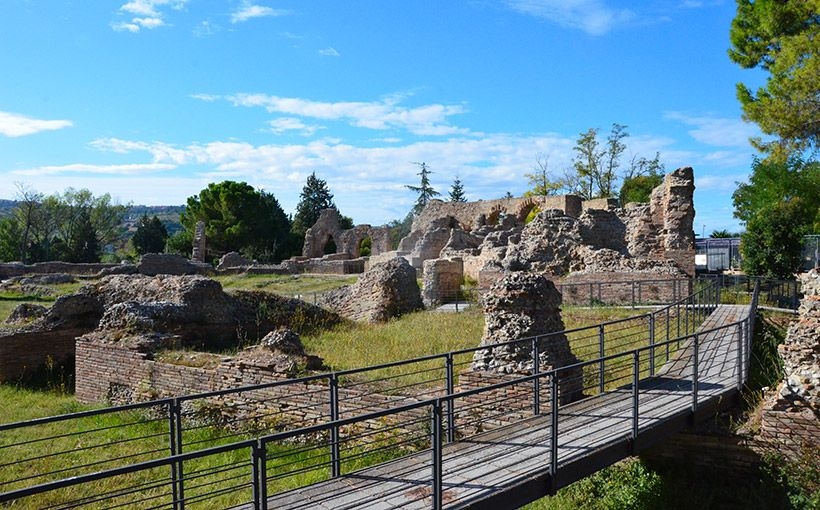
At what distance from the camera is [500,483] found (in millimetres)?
4926

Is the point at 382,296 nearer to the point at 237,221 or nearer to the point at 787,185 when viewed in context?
the point at 787,185

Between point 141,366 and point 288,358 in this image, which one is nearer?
point 288,358

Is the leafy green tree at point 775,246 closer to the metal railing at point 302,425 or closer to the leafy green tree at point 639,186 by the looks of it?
the metal railing at point 302,425

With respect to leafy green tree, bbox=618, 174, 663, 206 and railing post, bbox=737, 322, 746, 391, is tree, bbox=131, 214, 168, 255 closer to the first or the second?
leafy green tree, bbox=618, 174, 663, 206

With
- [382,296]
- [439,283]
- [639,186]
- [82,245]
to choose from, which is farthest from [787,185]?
[82,245]

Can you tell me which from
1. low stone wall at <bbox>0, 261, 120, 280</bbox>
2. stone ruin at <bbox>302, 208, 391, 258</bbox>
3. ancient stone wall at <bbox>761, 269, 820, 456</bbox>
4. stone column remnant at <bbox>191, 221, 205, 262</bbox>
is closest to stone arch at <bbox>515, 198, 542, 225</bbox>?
stone ruin at <bbox>302, 208, 391, 258</bbox>

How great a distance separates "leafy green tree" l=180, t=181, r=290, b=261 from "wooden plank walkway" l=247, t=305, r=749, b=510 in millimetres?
45869

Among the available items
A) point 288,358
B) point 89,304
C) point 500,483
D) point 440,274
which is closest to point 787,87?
point 440,274

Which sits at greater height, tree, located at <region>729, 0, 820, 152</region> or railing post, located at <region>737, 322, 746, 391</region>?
tree, located at <region>729, 0, 820, 152</region>

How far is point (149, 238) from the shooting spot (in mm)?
60938

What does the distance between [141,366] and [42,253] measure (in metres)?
52.9

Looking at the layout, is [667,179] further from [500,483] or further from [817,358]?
[500,483]

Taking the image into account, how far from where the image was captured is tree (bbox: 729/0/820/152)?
16.1 metres

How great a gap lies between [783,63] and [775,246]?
773 cm
